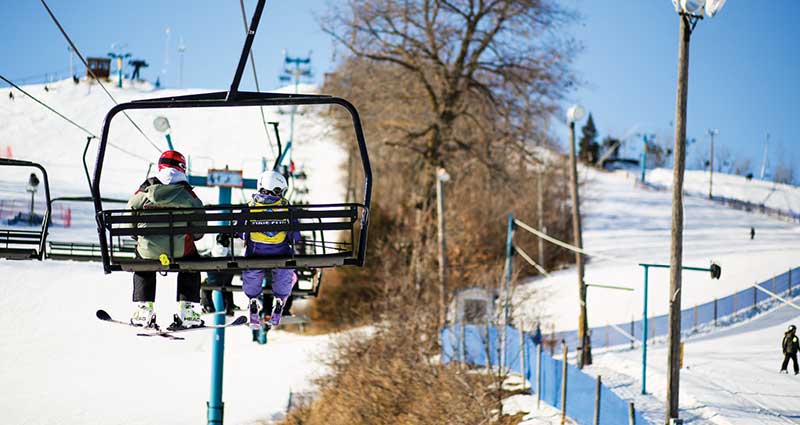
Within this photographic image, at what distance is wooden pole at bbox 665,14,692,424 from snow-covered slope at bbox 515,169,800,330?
755 centimetres

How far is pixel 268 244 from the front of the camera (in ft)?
25.6

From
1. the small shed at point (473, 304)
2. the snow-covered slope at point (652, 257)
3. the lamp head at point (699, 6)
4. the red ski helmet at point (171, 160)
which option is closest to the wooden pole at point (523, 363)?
the snow-covered slope at point (652, 257)

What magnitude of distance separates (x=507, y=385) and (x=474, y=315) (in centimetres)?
949

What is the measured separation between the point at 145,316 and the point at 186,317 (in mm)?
367

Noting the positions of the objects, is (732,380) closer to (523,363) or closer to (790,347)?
(790,347)

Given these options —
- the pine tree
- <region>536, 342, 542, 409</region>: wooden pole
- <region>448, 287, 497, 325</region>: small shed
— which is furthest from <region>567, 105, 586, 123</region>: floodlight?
the pine tree

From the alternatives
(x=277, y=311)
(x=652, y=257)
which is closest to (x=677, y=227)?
(x=277, y=311)

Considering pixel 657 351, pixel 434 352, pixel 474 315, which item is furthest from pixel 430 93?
pixel 657 351

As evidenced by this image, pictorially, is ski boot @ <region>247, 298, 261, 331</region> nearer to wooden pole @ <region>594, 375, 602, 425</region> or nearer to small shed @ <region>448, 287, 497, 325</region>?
wooden pole @ <region>594, 375, 602, 425</region>

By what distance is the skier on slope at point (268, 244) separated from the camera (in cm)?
776

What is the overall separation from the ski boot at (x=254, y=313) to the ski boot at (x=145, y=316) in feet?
2.94

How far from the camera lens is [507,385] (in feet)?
82.0

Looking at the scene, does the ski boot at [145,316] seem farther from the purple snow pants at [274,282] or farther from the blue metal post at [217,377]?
the blue metal post at [217,377]

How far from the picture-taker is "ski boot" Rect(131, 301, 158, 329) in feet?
26.9
